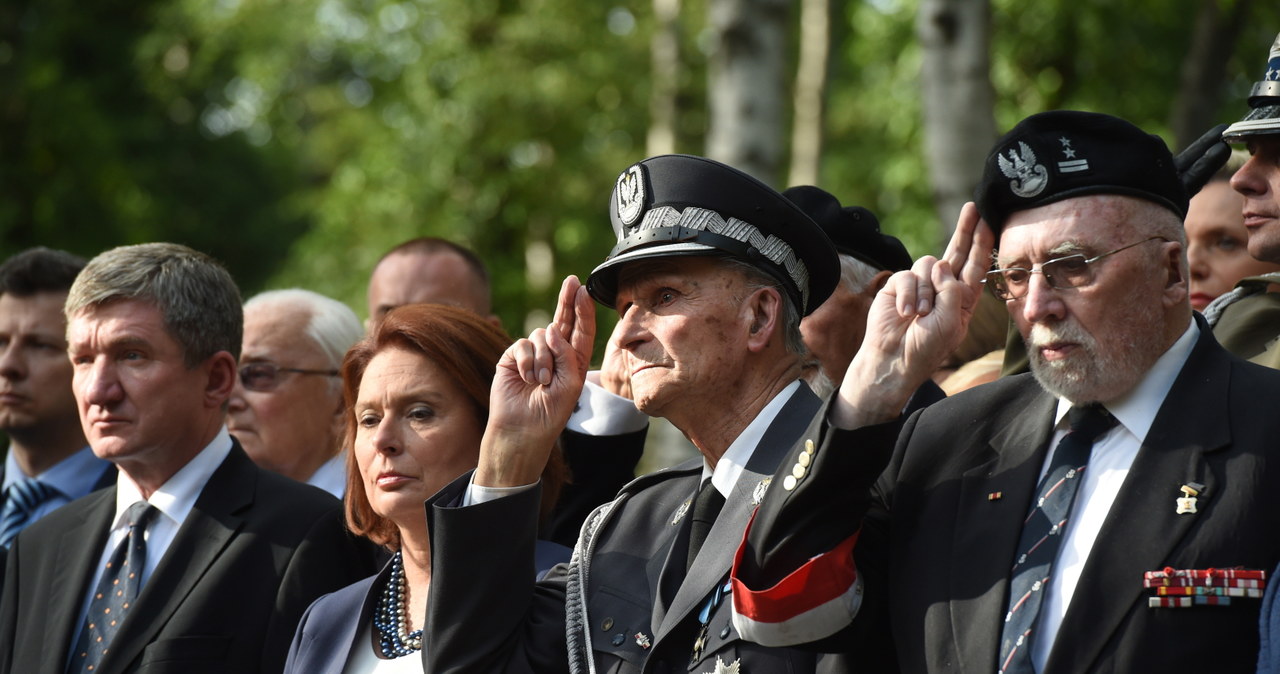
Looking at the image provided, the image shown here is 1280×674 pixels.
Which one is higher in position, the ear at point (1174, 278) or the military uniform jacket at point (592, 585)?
the ear at point (1174, 278)

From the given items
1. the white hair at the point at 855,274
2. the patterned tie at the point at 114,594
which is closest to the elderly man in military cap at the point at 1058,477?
the white hair at the point at 855,274

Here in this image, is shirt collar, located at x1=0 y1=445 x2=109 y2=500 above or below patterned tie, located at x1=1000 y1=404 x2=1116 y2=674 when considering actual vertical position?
above

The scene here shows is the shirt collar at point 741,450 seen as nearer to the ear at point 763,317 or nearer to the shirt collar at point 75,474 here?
the ear at point 763,317

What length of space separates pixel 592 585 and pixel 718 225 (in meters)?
1.00

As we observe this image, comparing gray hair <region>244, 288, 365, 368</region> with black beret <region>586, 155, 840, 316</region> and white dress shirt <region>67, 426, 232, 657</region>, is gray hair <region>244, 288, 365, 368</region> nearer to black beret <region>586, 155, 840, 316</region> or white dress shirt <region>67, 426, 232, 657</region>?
white dress shirt <region>67, 426, 232, 657</region>

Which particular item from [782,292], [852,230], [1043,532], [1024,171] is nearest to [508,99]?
[852,230]

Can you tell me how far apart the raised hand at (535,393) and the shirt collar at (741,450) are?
0.51 m

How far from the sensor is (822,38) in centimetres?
1638

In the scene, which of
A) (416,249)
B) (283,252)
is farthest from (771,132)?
(283,252)

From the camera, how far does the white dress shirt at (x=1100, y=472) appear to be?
131 inches

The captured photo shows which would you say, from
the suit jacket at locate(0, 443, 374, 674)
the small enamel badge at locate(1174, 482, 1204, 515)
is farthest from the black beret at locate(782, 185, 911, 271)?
the small enamel badge at locate(1174, 482, 1204, 515)

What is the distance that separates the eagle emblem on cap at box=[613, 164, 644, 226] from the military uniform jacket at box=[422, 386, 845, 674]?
25.8 inches

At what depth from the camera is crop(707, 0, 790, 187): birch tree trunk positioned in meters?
10.9

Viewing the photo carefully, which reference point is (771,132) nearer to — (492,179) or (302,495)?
(302,495)
